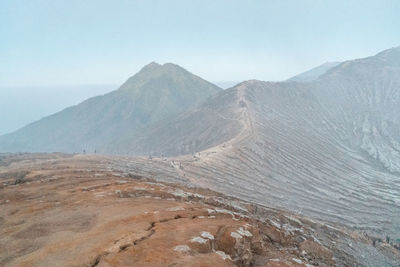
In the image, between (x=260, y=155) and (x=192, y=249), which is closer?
(x=192, y=249)

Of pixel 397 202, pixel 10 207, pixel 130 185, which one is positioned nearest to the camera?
pixel 10 207

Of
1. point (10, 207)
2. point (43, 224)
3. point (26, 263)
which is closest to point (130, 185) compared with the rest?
point (10, 207)

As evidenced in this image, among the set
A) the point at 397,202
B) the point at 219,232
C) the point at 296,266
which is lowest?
the point at 397,202

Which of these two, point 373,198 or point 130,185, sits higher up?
point 130,185

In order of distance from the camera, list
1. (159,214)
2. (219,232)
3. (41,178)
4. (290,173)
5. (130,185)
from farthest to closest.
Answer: (290,173) → (41,178) → (130,185) → (159,214) → (219,232)

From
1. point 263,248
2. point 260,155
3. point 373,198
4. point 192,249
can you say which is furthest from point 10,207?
point 373,198

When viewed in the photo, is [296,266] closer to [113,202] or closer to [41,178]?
[113,202]

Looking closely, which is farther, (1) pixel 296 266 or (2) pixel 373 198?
(2) pixel 373 198

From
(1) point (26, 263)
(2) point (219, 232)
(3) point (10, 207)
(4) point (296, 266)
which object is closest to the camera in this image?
(1) point (26, 263)

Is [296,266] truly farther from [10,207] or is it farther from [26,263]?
[10,207]
